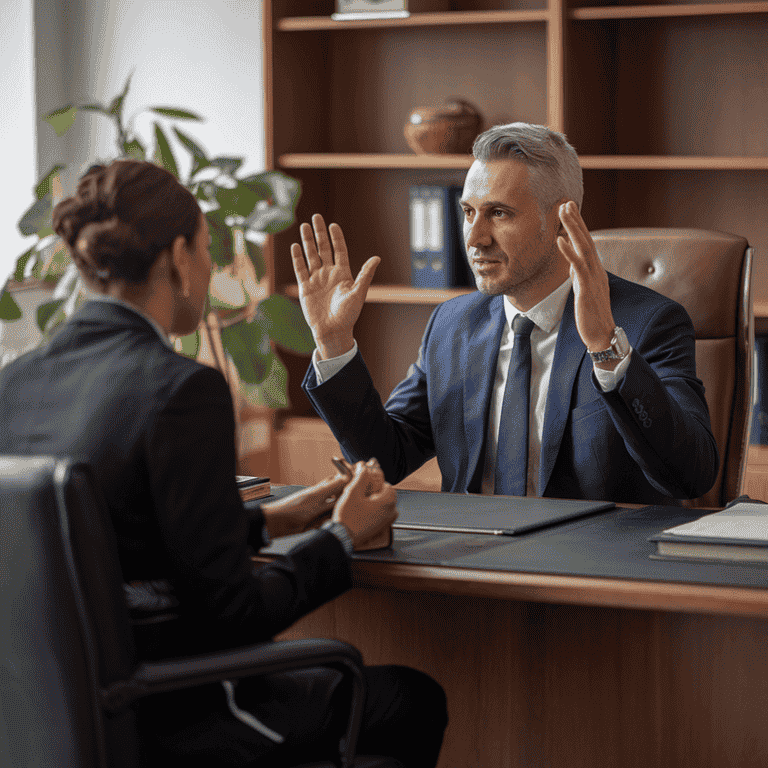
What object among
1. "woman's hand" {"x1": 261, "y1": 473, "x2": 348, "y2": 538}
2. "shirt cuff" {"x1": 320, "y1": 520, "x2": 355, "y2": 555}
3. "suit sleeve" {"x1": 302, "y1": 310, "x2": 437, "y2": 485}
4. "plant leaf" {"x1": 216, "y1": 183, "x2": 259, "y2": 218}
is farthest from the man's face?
"plant leaf" {"x1": 216, "y1": 183, "x2": 259, "y2": 218}

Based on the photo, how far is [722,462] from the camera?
7.91 feet

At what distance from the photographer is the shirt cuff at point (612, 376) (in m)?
1.80

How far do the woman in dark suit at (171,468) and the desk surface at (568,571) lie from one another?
10cm

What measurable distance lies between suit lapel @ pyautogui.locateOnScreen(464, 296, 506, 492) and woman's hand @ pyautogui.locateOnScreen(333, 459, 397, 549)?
0.61 meters

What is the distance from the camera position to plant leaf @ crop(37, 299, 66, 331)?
Answer: 126 inches

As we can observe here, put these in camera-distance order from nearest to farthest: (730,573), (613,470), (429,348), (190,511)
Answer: (190,511), (730,573), (613,470), (429,348)

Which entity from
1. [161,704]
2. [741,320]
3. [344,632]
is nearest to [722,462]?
[741,320]

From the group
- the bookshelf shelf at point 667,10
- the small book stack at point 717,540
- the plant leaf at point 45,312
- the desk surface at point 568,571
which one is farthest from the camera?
the bookshelf shelf at point 667,10

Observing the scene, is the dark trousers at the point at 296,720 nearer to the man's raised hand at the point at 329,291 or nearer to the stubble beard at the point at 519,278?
the man's raised hand at the point at 329,291

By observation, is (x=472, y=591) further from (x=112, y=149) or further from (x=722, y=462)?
(x=112, y=149)

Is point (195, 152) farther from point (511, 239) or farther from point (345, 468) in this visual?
point (345, 468)

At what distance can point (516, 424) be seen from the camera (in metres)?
2.12

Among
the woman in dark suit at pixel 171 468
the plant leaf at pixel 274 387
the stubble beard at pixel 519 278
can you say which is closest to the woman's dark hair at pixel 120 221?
the woman in dark suit at pixel 171 468

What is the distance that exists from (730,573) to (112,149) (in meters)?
3.49
